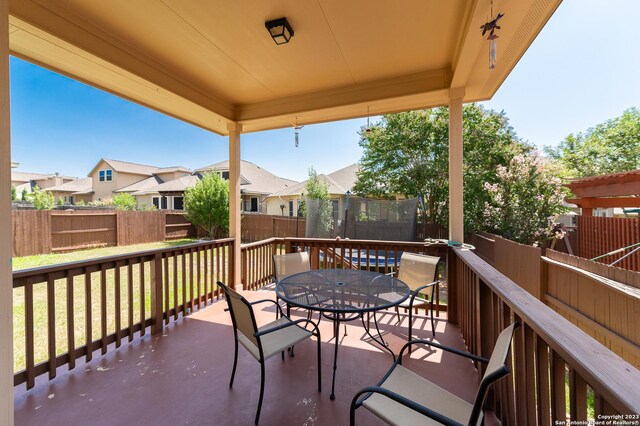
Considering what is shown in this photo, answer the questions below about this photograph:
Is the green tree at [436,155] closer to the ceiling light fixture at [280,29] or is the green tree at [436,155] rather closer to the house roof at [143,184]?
the ceiling light fixture at [280,29]

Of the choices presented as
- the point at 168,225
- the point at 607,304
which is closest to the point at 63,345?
the point at 607,304

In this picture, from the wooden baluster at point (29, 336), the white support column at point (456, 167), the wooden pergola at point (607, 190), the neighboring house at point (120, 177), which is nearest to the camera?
the wooden baluster at point (29, 336)

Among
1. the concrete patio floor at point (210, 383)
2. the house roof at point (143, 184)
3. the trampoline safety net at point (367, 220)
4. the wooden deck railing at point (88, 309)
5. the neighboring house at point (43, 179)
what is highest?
the neighboring house at point (43, 179)

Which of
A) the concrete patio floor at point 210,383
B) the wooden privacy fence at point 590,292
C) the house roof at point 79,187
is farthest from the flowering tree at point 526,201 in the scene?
the house roof at point 79,187

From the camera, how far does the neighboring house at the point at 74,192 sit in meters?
22.2

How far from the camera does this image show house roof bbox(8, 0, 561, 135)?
216cm

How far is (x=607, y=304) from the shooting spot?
268 centimetres

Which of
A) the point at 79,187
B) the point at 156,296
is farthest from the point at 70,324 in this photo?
the point at 79,187

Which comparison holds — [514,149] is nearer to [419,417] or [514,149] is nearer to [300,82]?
[300,82]

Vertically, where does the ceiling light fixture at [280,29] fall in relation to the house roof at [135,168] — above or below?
below

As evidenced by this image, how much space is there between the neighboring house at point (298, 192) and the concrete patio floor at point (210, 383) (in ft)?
38.7

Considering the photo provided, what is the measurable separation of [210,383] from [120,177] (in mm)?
24146

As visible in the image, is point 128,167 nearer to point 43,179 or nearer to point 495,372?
point 43,179

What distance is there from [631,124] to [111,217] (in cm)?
2589
